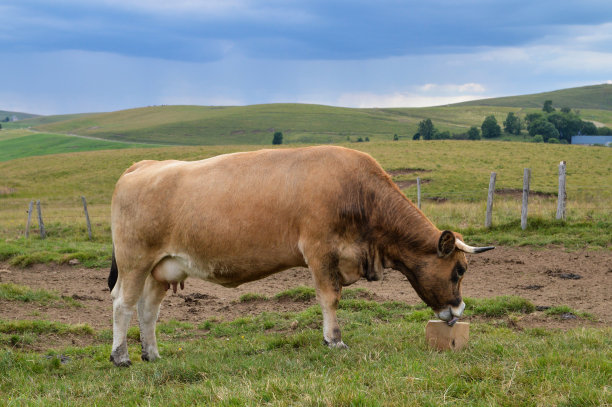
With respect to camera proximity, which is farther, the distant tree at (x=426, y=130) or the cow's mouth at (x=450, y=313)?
the distant tree at (x=426, y=130)

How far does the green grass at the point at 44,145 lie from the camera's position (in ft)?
324

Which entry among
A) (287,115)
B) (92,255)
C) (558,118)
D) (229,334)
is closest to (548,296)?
(229,334)

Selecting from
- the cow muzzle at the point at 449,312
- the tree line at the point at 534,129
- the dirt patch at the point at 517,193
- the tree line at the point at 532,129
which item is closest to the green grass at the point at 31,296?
the cow muzzle at the point at 449,312

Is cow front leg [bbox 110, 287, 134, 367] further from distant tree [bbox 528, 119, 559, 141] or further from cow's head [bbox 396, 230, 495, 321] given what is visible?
distant tree [bbox 528, 119, 559, 141]

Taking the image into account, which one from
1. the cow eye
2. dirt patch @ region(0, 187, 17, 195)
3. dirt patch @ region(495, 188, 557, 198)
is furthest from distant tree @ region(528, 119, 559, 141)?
the cow eye

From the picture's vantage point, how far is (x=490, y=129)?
367 feet

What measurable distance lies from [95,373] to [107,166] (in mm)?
59034

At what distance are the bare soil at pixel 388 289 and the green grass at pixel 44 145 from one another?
295 ft

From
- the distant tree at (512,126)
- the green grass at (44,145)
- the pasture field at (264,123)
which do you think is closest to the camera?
the green grass at (44,145)

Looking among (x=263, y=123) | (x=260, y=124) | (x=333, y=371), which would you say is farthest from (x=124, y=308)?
(x=263, y=123)

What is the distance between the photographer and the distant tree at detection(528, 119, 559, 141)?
10518 cm

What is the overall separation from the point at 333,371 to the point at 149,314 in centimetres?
287

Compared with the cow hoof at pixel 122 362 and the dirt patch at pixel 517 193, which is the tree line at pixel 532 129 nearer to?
the dirt patch at pixel 517 193

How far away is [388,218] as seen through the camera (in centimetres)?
671
